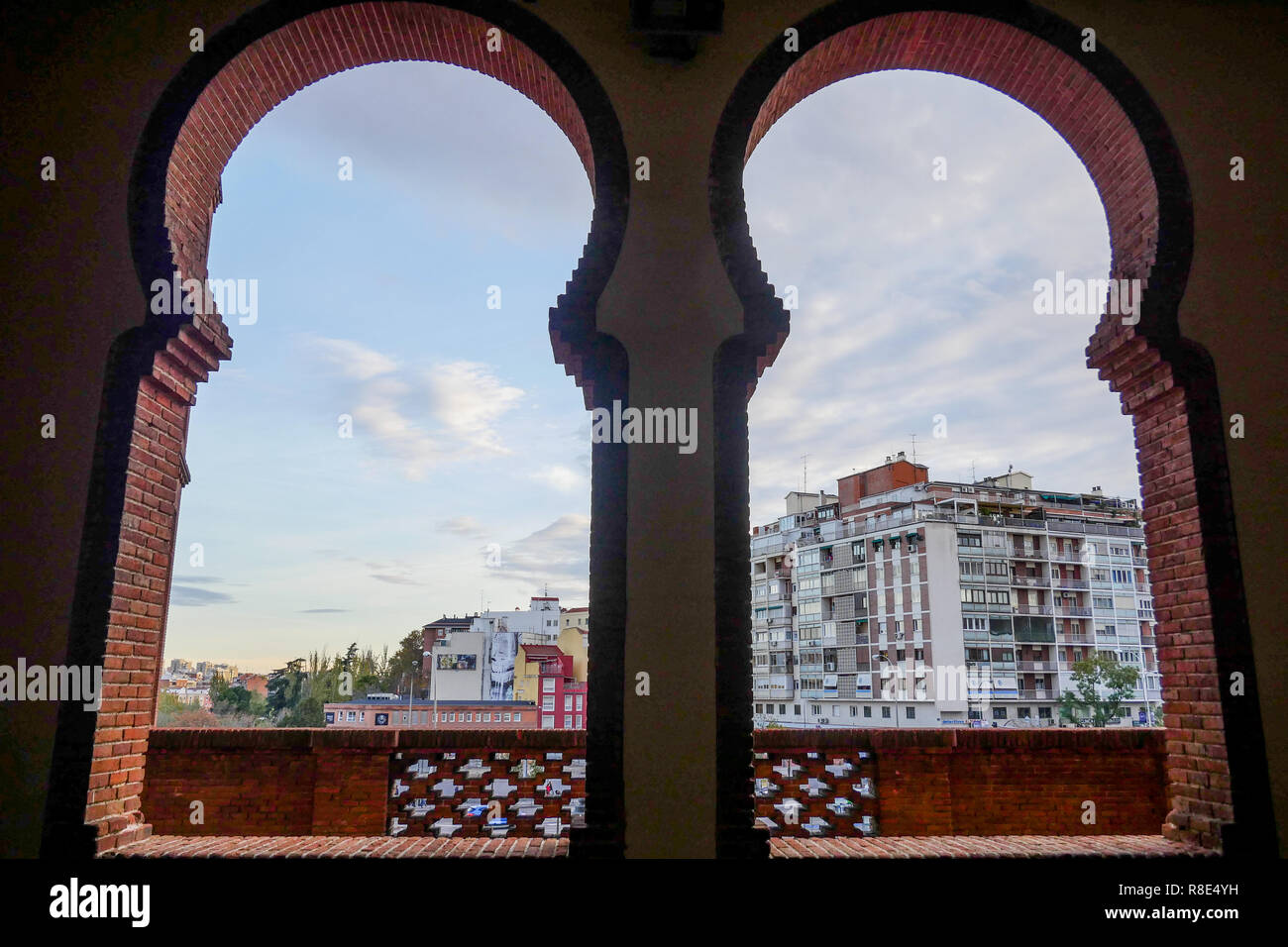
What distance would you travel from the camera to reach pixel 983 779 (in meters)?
5.76

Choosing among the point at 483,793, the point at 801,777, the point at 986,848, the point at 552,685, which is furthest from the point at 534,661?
the point at 986,848

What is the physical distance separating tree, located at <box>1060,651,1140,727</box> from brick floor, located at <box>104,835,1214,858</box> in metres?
70.1

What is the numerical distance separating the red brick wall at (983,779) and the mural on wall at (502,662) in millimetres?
44190

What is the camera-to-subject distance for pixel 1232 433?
4.21 m

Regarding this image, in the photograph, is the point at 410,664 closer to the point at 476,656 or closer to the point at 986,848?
the point at 476,656

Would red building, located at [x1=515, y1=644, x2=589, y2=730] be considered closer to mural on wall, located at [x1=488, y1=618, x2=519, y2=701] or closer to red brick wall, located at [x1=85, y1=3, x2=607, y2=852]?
mural on wall, located at [x1=488, y1=618, x2=519, y2=701]

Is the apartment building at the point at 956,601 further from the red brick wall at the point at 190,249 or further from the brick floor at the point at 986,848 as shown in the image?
the red brick wall at the point at 190,249

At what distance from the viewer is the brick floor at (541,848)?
12.5ft

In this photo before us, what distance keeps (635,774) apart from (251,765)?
11.3 ft

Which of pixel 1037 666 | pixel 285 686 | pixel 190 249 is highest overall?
pixel 190 249

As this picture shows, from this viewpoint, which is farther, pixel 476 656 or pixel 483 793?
pixel 476 656

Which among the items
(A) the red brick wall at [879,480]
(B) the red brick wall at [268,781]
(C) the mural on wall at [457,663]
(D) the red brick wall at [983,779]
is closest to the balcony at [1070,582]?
(A) the red brick wall at [879,480]

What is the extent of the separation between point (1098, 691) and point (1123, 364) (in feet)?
237
